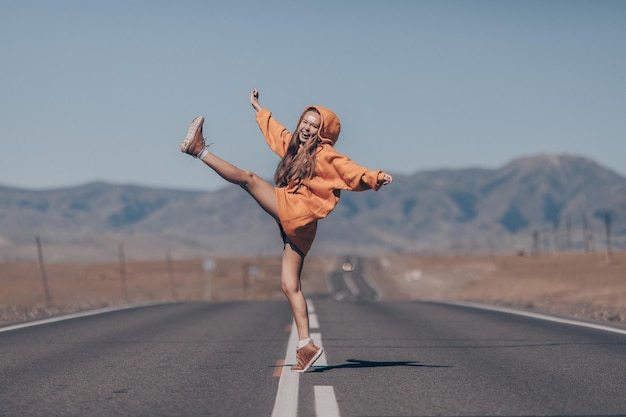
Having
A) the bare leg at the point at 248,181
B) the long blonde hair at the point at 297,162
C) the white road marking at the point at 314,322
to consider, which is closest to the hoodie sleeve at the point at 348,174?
the long blonde hair at the point at 297,162

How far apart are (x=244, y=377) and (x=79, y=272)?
115858mm

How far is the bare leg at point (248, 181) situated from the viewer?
23.2 feet

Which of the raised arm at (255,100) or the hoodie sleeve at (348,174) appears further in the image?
the raised arm at (255,100)

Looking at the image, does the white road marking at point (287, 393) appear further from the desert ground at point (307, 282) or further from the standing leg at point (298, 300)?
the desert ground at point (307, 282)

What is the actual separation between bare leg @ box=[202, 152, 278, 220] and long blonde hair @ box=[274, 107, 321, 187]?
0.21 m

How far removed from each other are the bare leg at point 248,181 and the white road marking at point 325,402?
1.51 meters

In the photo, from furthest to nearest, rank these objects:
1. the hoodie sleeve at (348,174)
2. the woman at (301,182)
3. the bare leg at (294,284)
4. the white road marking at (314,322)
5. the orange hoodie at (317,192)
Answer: the white road marking at (314,322) < the bare leg at (294,284) < the orange hoodie at (317,192) < the woman at (301,182) < the hoodie sleeve at (348,174)

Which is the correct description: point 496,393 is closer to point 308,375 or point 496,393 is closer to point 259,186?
point 308,375

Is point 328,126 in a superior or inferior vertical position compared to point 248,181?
superior

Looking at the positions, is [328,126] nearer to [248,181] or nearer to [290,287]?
[248,181]

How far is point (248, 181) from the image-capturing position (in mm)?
7297

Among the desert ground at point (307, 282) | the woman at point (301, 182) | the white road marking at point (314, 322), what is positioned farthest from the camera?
the desert ground at point (307, 282)

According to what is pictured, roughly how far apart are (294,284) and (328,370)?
946 millimetres

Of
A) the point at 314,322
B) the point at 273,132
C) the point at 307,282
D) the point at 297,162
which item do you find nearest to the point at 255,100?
the point at 273,132
